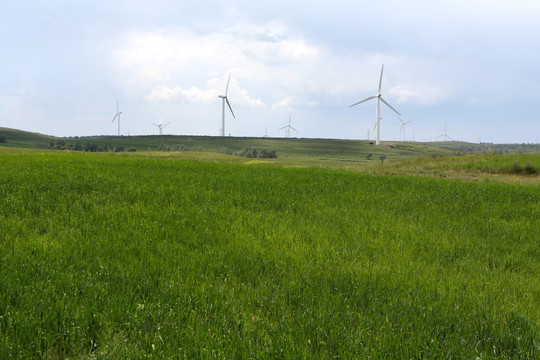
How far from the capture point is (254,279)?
6840mm

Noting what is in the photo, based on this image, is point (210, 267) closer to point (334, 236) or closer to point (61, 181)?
point (334, 236)

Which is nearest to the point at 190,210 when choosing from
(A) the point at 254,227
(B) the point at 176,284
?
(A) the point at 254,227

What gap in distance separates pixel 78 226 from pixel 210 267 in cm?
485

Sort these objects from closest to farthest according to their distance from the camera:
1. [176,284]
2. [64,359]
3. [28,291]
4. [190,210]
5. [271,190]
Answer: [64,359] < [28,291] < [176,284] < [190,210] < [271,190]

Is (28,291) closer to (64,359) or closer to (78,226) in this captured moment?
(64,359)

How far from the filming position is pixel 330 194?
17.2 metres

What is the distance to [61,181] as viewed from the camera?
15.2 m

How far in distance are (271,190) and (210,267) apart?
32.8 feet

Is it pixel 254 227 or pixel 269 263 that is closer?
pixel 269 263

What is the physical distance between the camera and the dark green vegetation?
15.0ft

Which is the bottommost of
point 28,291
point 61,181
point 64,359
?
point 64,359

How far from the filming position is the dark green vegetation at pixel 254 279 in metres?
4.57

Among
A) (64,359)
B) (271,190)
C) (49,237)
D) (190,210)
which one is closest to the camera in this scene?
(64,359)

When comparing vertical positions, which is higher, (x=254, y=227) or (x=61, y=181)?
(x=61, y=181)
